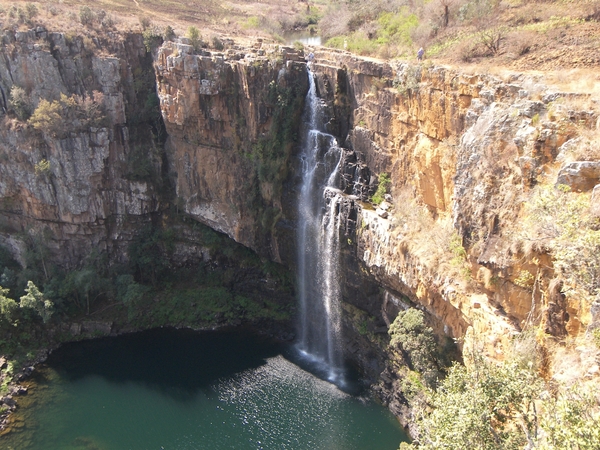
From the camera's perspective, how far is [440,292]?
19.2m

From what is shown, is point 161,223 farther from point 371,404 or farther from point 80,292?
point 371,404

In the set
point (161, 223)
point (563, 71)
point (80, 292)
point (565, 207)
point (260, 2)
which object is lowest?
point (80, 292)

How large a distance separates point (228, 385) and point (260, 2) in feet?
122

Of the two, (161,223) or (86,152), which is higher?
(86,152)

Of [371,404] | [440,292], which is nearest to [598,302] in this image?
[440,292]

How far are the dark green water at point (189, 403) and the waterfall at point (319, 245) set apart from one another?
6.54ft

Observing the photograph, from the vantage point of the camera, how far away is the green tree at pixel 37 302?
28875mm

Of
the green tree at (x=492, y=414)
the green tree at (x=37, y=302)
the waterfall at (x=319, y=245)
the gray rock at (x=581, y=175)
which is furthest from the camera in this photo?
the green tree at (x=37, y=302)

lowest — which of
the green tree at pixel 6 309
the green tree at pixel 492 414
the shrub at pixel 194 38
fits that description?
the green tree at pixel 6 309

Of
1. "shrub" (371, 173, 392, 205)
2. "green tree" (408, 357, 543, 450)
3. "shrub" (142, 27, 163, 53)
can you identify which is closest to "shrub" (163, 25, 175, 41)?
"shrub" (142, 27, 163, 53)

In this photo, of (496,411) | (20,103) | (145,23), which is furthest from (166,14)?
(496,411)

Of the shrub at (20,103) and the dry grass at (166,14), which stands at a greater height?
the dry grass at (166,14)

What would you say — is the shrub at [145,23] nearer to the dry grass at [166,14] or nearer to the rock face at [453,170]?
the dry grass at [166,14]

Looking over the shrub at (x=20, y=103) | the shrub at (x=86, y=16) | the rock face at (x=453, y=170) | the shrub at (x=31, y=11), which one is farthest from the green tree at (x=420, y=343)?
the shrub at (x=31, y=11)
